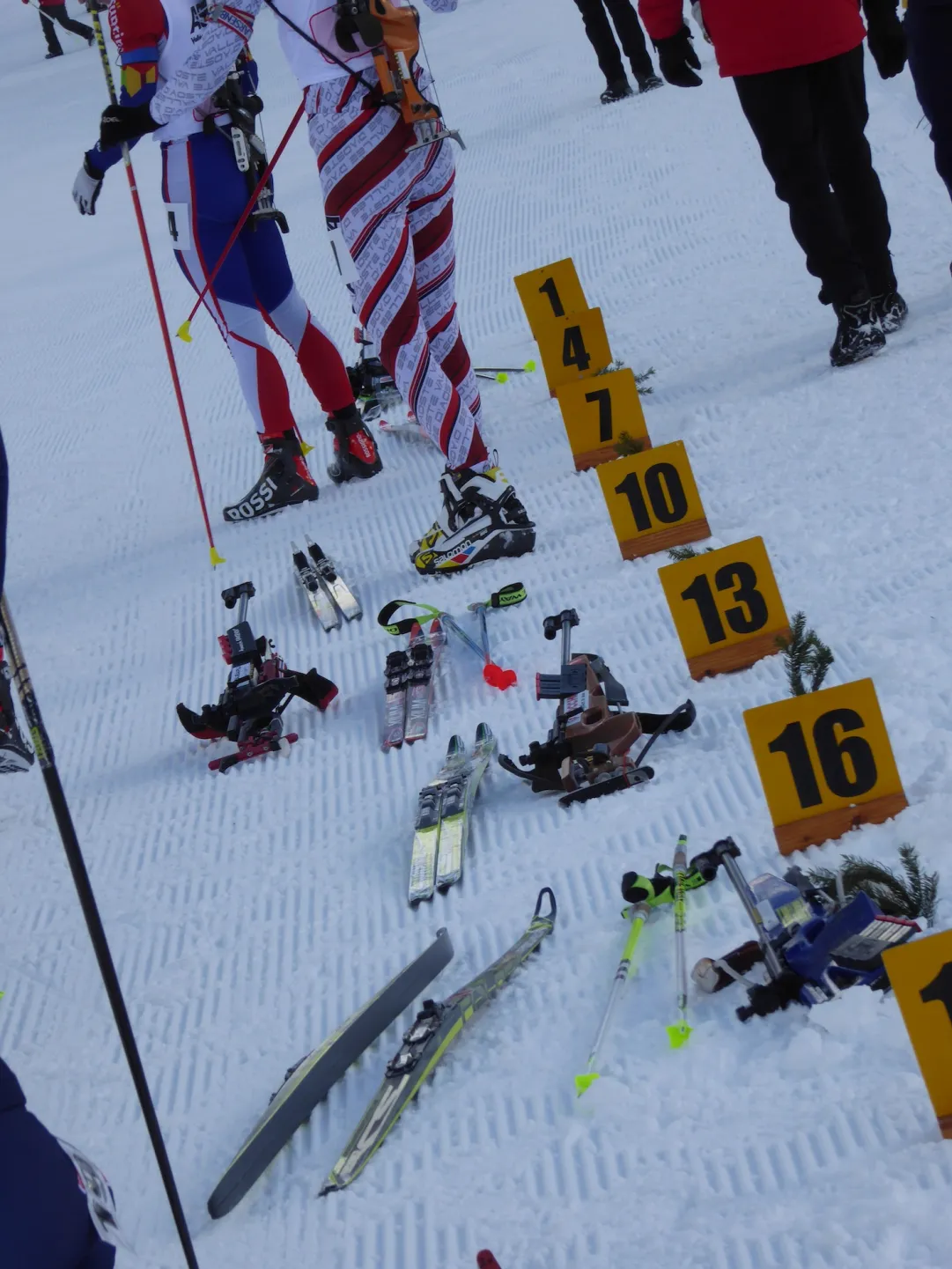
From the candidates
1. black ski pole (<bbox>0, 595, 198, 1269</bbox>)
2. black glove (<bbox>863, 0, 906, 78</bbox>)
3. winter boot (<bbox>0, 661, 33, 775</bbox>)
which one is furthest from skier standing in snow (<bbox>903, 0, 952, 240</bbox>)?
black ski pole (<bbox>0, 595, 198, 1269</bbox>)

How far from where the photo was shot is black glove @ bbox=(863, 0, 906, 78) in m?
4.15

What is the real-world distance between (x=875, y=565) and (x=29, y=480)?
402cm

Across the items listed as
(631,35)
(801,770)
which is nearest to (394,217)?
(801,770)

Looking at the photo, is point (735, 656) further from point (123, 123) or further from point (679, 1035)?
point (123, 123)

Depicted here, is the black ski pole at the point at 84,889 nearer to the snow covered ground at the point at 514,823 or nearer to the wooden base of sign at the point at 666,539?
the snow covered ground at the point at 514,823

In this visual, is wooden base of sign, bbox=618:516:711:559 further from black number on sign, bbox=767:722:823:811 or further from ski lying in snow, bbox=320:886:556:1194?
ski lying in snow, bbox=320:886:556:1194

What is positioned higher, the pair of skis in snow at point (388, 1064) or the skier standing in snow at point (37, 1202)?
the skier standing in snow at point (37, 1202)

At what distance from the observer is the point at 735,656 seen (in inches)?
111

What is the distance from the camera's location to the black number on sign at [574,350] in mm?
4723

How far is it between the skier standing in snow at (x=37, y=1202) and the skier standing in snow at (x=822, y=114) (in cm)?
334

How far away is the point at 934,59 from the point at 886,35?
494 mm

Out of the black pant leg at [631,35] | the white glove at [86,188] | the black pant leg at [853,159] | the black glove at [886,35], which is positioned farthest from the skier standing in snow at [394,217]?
the black pant leg at [631,35]

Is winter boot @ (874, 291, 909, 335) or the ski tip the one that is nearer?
the ski tip

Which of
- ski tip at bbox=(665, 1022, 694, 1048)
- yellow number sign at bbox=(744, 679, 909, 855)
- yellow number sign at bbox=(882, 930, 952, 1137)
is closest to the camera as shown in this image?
yellow number sign at bbox=(882, 930, 952, 1137)
